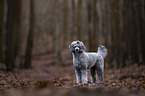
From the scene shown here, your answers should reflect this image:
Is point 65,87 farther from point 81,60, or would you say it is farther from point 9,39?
point 9,39

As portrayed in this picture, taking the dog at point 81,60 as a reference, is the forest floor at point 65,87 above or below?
below

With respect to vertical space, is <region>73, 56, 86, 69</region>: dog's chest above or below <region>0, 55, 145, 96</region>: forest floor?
above

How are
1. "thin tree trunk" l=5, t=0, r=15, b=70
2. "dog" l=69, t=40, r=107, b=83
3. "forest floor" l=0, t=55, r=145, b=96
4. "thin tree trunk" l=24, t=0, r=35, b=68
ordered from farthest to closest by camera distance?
"thin tree trunk" l=24, t=0, r=35, b=68 → "thin tree trunk" l=5, t=0, r=15, b=70 → "dog" l=69, t=40, r=107, b=83 → "forest floor" l=0, t=55, r=145, b=96

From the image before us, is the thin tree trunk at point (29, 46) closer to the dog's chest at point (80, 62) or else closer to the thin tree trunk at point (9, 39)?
the thin tree trunk at point (9, 39)

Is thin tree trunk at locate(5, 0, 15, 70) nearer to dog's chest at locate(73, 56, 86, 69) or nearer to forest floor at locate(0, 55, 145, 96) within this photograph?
forest floor at locate(0, 55, 145, 96)

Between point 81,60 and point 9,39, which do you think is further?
point 9,39

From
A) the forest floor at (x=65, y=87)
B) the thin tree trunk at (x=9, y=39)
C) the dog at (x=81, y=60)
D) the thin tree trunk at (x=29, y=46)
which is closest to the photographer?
the forest floor at (x=65, y=87)

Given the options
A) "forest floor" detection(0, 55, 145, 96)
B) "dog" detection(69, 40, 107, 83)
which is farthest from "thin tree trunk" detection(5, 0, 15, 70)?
"dog" detection(69, 40, 107, 83)

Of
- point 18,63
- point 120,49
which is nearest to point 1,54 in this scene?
point 18,63

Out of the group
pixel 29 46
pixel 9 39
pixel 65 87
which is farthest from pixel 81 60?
pixel 29 46

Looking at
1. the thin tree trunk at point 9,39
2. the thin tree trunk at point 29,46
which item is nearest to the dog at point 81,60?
the thin tree trunk at point 9,39

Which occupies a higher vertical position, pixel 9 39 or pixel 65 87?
pixel 9 39

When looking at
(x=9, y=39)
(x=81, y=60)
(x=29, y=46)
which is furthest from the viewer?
(x=29, y=46)

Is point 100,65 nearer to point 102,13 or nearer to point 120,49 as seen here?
point 120,49
